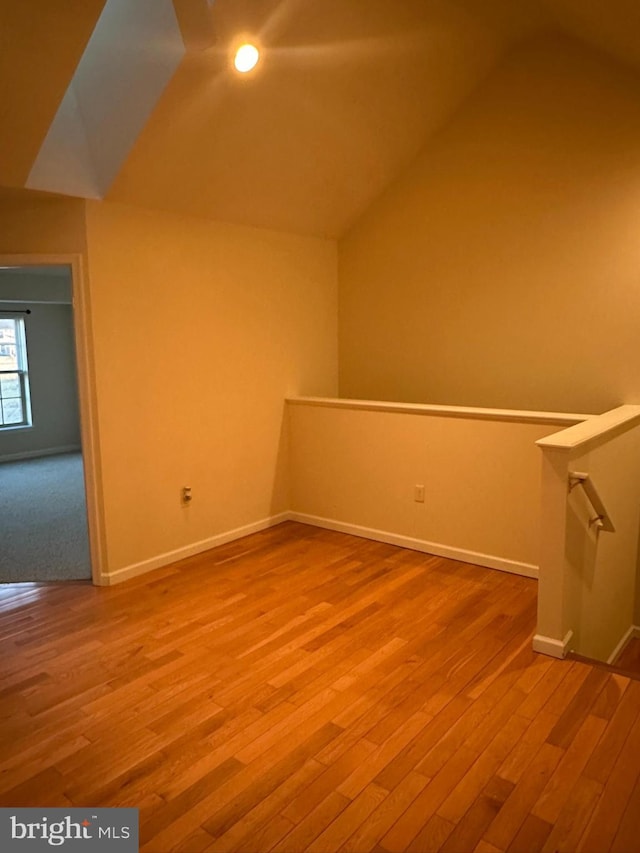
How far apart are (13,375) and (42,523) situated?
3428 millimetres

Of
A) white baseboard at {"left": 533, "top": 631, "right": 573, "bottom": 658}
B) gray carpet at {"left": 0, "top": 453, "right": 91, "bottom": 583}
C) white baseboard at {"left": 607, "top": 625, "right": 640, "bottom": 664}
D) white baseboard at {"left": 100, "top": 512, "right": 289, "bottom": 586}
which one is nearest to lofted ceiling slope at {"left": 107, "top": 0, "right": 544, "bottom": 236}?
white baseboard at {"left": 100, "top": 512, "right": 289, "bottom": 586}

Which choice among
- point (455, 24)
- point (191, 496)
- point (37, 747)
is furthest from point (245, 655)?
point (455, 24)

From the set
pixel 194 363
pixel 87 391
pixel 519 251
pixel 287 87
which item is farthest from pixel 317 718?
pixel 519 251

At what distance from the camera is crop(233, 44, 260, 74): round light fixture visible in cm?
297

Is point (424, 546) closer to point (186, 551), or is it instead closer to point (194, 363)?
point (186, 551)

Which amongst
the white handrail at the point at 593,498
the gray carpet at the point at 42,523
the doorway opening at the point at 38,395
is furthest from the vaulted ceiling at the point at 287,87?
the doorway opening at the point at 38,395

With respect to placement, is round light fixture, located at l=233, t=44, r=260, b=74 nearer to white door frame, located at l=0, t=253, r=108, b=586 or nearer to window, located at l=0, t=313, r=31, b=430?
white door frame, located at l=0, t=253, r=108, b=586

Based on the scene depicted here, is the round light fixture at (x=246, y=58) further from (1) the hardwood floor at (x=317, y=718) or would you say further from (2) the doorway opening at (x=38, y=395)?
(2) the doorway opening at (x=38, y=395)

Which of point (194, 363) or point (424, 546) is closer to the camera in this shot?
point (194, 363)

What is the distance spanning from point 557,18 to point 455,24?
1.94ft

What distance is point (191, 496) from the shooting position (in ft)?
13.8

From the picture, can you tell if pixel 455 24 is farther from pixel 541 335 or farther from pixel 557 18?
pixel 541 335

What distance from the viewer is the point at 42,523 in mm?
5113

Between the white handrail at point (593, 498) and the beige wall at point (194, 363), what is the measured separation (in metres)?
2.43
